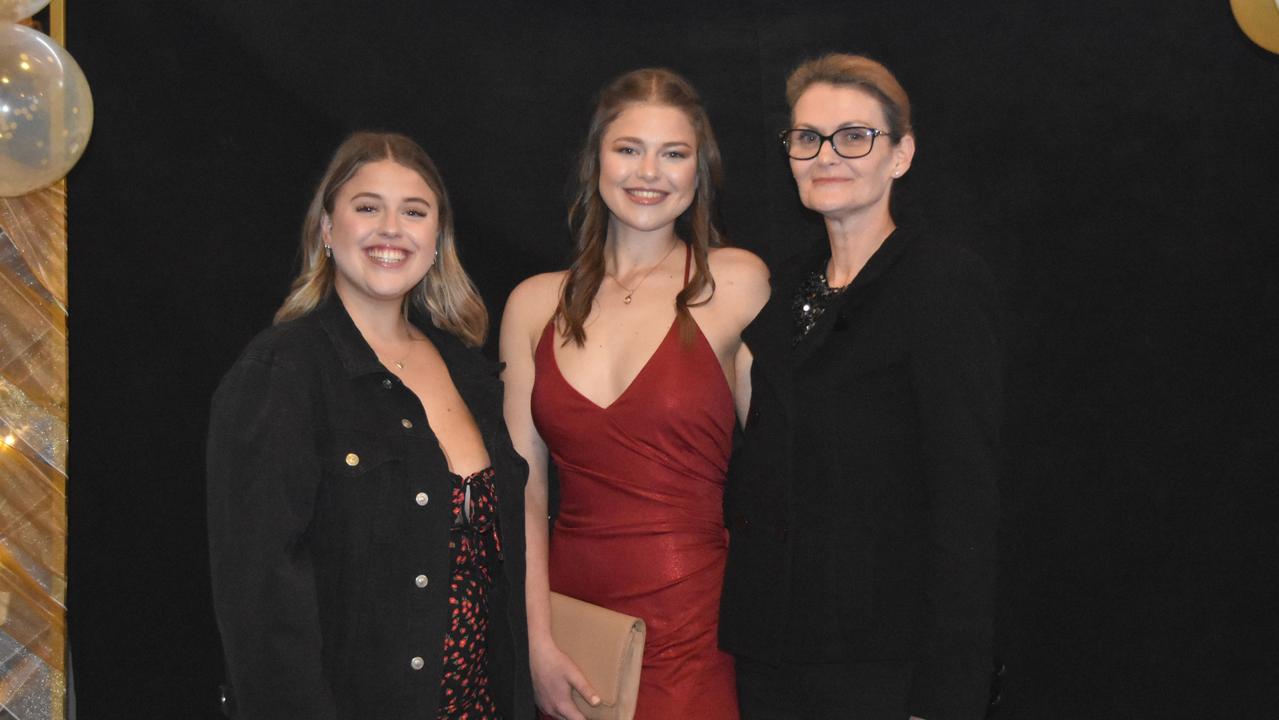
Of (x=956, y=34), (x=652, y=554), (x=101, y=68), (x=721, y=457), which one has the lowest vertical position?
(x=652, y=554)

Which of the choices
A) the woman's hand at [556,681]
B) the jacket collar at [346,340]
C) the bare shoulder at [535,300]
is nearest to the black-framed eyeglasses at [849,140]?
the bare shoulder at [535,300]

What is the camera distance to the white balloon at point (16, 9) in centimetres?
249

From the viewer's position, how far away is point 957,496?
1972 mm

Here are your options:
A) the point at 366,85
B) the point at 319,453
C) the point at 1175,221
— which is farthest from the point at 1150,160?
the point at 319,453

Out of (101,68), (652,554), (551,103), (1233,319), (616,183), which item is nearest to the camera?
(652,554)

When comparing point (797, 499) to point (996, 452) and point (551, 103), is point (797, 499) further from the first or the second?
point (551, 103)

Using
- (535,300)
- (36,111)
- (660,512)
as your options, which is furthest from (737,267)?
(36,111)

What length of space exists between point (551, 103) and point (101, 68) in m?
1.30

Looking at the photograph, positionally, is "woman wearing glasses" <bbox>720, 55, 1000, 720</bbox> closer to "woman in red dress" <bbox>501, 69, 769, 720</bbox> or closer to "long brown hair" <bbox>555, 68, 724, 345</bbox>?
"woman in red dress" <bbox>501, 69, 769, 720</bbox>

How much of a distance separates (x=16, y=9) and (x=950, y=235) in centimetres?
245

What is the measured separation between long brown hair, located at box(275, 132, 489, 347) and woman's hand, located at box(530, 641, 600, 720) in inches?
25.9

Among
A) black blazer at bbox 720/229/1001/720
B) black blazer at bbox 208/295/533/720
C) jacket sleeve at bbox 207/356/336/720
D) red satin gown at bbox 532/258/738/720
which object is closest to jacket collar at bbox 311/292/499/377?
black blazer at bbox 208/295/533/720

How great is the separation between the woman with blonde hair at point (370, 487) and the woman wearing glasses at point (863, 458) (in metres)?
0.49

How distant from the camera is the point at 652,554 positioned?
240cm
